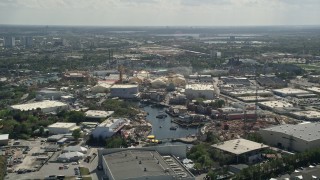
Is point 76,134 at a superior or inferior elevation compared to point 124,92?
inferior

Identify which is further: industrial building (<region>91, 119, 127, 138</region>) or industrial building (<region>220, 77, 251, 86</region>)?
industrial building (<region>220, 77, 251, 86</region>)

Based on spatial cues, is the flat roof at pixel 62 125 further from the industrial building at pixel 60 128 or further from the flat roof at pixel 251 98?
the flat roof at pixel 251 98

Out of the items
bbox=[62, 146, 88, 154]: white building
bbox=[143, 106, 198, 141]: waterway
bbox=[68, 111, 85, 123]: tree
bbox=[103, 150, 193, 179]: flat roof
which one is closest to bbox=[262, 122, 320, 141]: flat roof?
bbox=[143, 106, 198, 141]: waterway

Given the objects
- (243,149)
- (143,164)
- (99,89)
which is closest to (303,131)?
(243,149)

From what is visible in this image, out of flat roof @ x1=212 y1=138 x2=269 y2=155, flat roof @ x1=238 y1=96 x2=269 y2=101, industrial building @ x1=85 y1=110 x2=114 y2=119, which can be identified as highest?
flat roof @ x1=212 y1=138 x2=269 y2=155

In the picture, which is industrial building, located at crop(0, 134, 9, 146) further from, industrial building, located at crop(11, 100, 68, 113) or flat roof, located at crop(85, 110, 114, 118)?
industrial building, located at crop(11, 100, 68, 113)

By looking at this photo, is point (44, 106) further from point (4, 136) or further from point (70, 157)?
point (70, 157)

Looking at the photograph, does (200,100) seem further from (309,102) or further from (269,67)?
(269,67)
